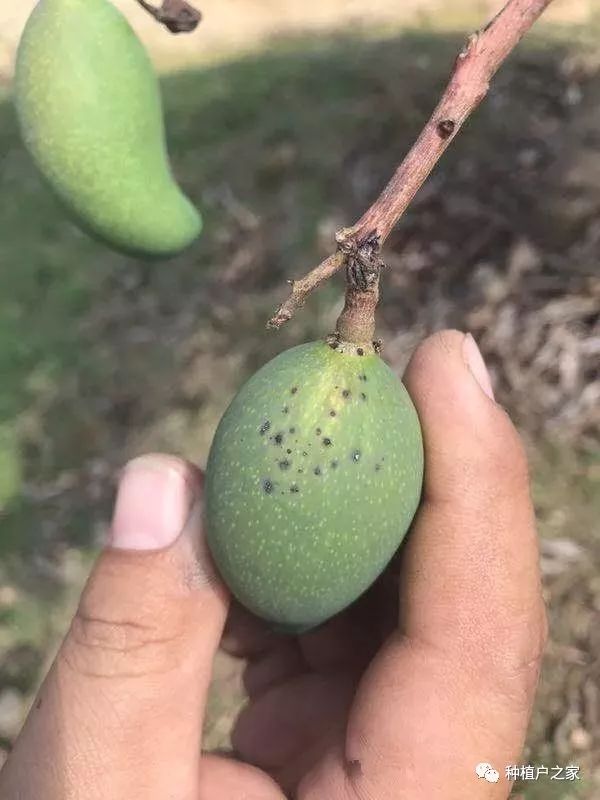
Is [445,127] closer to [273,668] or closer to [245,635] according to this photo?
[245,635]

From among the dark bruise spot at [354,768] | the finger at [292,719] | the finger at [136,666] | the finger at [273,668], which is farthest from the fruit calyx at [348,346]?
the finger at [273,668]

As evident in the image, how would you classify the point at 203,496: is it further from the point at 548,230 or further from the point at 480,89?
the point at 548,230

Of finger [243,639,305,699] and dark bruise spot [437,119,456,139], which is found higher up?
dark bruise spot [437,119,456,139]

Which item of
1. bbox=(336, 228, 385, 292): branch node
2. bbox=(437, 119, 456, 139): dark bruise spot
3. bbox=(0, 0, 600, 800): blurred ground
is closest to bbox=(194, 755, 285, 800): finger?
bbox=(0, 0, 600, 800): blurred ground

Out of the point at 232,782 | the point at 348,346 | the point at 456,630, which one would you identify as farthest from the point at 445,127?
the point at 232,782

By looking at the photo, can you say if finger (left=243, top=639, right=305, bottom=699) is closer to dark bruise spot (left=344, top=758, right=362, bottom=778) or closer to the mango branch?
dark bruise spot (left=344, top=758, right=362, bottom=778)
